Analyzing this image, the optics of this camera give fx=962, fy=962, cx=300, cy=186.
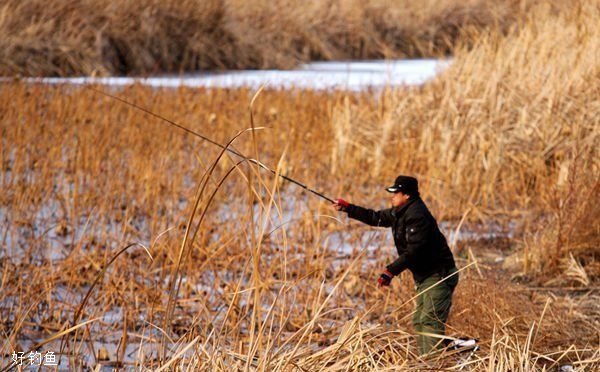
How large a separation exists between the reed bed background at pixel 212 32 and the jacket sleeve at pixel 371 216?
22.7 ft

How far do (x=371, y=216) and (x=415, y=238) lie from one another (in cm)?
18

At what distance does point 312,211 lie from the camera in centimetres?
546

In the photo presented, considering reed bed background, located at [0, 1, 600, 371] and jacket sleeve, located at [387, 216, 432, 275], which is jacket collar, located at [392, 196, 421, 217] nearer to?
jacket sleeve, located at [387, 216, 432, 275]

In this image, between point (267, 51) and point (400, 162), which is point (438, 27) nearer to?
point (267, 51)

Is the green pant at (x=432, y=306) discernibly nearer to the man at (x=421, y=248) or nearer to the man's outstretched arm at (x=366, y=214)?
the man at (x=421, y=248)

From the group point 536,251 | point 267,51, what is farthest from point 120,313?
point 267,51

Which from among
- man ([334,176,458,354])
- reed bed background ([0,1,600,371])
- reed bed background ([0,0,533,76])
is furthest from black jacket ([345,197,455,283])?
reed bed background ([0,0,533,76])

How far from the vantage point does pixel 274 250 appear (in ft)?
16.0

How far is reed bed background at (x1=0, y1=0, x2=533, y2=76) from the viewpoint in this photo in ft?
40.4

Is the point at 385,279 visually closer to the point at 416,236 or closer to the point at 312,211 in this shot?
the point at 416,236

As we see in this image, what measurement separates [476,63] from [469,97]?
25.7 inches

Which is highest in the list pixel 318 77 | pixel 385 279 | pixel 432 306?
pixel 385 279

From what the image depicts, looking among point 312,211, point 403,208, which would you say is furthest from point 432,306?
→ point 312,211

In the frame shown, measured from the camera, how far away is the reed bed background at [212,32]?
1230 centimetres
